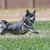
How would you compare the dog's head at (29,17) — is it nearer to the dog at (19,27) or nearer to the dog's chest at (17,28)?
the dog at (19,27)

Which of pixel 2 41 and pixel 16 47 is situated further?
pixel 2 41

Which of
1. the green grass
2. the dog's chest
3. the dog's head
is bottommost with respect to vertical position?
the green grass

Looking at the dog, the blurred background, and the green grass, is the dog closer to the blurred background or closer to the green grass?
the green grass

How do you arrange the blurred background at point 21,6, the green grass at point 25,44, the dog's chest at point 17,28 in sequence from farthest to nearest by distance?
1. the blurred background at point 21,6
2. the dog's chest at point 17,28
3. the green grass at point 25,44

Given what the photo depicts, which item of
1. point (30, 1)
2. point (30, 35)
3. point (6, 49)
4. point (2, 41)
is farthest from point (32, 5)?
point (6, 49)

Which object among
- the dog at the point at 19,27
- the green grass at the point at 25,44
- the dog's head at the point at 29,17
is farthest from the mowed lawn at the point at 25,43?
the dog's head at the point at 29,17

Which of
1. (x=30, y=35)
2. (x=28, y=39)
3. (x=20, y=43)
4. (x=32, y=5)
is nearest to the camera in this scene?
(x=20, y=43)

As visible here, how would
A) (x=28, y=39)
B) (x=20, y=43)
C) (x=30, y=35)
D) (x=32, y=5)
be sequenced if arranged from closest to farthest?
(x=20, y=43)
(x=28, y=39)
(x=30, y=35)
(x=32, y=5)

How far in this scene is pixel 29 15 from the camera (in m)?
10.4

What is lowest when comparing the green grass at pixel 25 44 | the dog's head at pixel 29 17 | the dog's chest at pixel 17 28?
the green grass at pixel 25 44

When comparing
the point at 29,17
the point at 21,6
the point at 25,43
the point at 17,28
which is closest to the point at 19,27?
the point at 17,28

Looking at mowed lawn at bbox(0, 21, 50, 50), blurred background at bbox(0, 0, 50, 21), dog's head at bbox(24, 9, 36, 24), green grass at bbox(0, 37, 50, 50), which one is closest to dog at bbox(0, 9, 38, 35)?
dog's head at bbox(24, 9, 36, 24)

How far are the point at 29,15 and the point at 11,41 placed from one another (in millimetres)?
1303

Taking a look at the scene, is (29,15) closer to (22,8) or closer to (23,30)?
(23,30)
